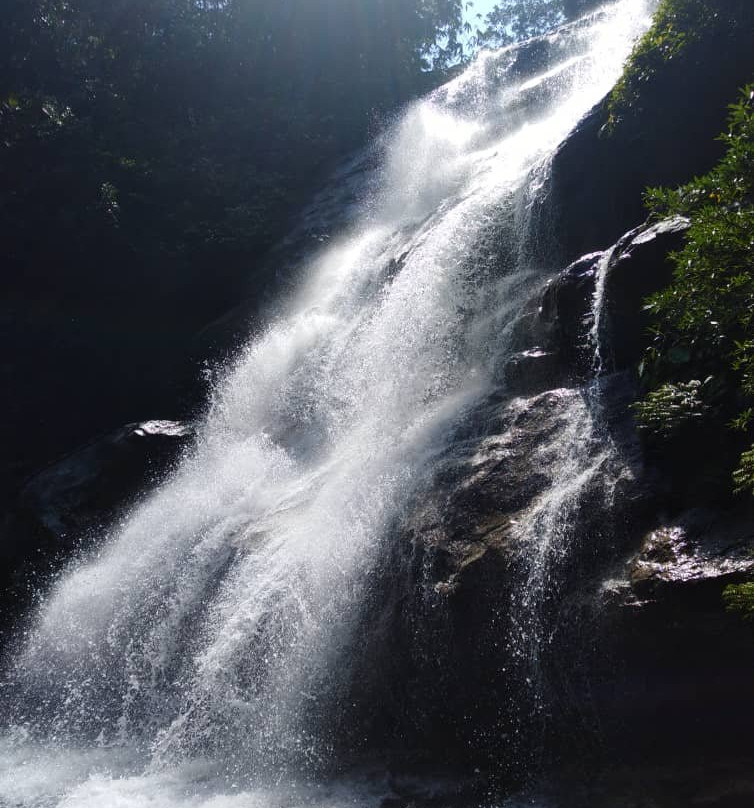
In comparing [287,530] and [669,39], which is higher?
[669,39]

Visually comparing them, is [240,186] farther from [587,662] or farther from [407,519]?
[587,662]

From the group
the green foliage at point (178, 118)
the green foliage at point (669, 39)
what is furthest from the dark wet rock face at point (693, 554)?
the green foliage at point (178, 118)

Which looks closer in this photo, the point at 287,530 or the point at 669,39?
the point at 287,530

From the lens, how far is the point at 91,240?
17.8 meters

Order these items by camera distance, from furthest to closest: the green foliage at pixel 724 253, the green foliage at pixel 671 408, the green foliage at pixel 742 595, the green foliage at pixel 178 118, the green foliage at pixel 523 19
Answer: the green foliage at pixel 523 19 → the green foliage at pixel 178 118 → the green foliage at pixel 671 408 → the green foliage at pixel 724 253 → the green foliage at pixel 742 595

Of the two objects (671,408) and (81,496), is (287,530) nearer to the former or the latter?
(671,408)

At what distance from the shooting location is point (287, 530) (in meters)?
8.44

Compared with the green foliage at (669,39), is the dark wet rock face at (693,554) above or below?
below

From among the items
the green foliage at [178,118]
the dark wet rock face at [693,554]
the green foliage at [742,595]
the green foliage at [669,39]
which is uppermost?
the green foliage at [178,118]

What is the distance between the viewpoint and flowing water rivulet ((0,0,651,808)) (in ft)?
22.1

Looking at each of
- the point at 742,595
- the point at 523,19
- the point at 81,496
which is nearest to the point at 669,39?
the point at 742,595

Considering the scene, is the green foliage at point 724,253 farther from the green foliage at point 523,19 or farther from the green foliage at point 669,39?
the green foliage at point 523,19

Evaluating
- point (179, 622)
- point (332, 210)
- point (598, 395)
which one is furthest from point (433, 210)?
point (179, 622)

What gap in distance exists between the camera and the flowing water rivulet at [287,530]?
265 inches
